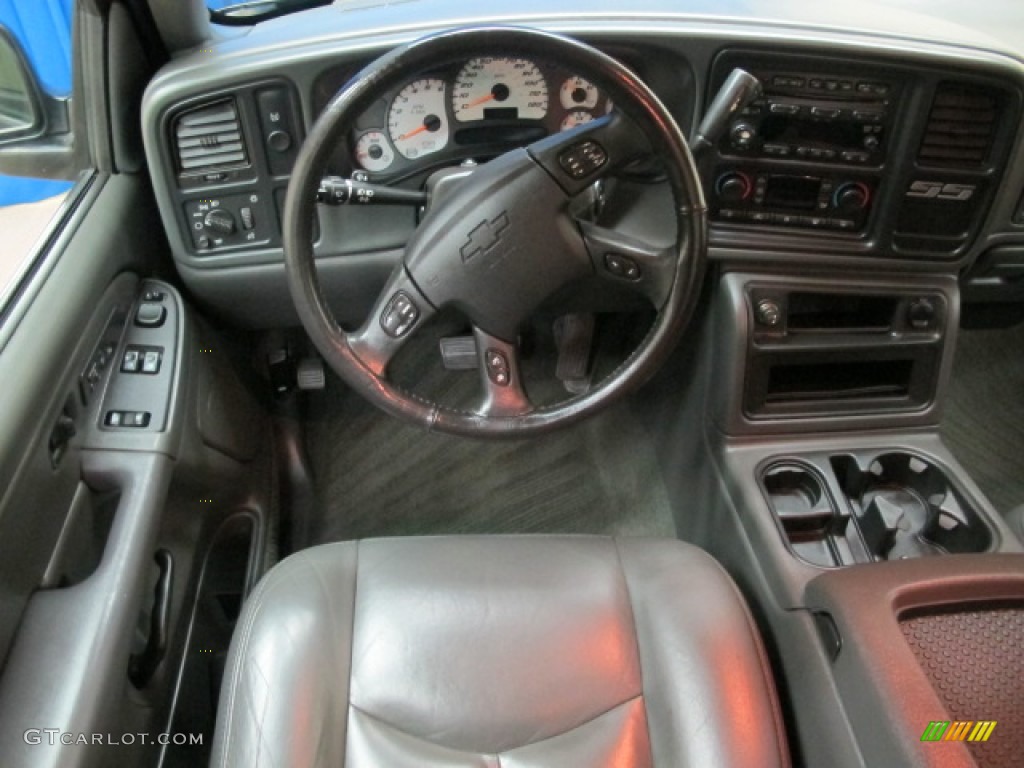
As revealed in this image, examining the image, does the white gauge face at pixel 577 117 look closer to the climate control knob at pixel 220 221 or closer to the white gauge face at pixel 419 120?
the white gauge face at pixel 419 120

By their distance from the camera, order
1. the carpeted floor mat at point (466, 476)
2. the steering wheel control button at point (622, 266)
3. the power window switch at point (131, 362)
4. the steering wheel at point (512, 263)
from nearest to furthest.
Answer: the steering wheel at point (512, 263), the steering wheel control button at point (622, 266), the power window switch at point (131, 362), the carpeted floor mat at point (466, 476)

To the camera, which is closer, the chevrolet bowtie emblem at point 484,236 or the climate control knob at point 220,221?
the chevrolet bowtie emblem at point 484,236

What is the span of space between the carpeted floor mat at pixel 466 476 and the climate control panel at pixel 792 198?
0.61m

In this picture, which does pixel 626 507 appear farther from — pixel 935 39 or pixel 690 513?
pixel 935 39

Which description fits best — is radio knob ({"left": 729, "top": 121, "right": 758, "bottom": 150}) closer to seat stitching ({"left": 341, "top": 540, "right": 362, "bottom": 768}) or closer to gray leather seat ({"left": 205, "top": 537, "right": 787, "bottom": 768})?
gray leather seat ({"left": 205, "top": 537, "right": 787, "bottom": 768})

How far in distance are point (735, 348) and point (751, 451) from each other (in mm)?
168

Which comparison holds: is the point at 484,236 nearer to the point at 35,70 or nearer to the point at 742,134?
the point at 742,134

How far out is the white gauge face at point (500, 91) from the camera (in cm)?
120

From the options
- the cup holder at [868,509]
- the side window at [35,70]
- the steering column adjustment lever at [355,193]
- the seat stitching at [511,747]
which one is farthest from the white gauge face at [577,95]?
the seat stitching at [511,747]

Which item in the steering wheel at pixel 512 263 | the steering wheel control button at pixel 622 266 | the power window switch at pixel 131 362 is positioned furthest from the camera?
the power window switch at pixel 131 362

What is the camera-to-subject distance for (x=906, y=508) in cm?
131

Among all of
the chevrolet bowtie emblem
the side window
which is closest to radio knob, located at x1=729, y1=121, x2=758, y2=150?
the chevrolet bowtie emblem

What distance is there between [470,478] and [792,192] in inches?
34.4

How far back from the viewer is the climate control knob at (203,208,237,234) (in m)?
1.29
